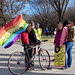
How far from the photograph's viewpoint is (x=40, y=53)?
4.80 meters

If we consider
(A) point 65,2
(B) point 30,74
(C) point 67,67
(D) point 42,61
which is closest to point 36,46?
(D) point 42,61

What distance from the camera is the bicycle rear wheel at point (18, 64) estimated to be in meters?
4.31

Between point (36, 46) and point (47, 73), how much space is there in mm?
1032

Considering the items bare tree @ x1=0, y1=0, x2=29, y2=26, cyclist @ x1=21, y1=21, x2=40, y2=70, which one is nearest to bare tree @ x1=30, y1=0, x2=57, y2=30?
bare tree @ x1=0, y1=0, x2=29, y2=26

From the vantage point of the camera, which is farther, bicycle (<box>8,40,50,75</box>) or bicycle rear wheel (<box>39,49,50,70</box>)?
bicycle rear wheel (<box>39,49,50,70</box>)

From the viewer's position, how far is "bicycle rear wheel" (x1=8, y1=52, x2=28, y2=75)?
4.31 metres

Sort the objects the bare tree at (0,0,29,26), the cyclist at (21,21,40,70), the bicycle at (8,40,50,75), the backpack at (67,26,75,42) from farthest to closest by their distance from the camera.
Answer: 1. the bare tree at (0,0,29,26)
2. the backpack at (67,26,75,42)
3. the cyclist at (21,21,40,70)
4. the bicycle at (8,40,50,75)

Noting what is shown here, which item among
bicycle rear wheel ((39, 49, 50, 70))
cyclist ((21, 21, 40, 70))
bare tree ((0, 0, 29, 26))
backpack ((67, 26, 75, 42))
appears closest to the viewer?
cyclist ((21, 21, 40, 70))

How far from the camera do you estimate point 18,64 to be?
446 centimetres

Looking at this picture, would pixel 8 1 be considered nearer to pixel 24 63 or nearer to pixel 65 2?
pixel 65 2

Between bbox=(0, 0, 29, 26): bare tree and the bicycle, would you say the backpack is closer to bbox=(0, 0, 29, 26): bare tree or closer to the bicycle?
the bicycle

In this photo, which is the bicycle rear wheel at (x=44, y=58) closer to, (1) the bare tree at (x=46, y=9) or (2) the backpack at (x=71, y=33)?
(2) the backpack at (x=71, y=33)

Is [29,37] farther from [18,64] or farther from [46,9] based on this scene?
[46,9]

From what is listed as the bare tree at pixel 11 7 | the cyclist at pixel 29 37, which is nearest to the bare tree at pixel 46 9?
the bare tree at pixel 11 7
